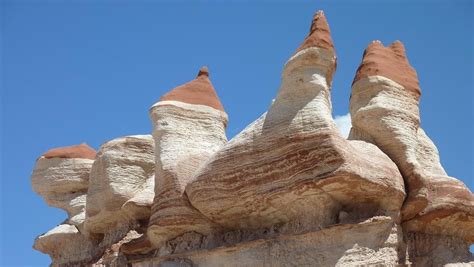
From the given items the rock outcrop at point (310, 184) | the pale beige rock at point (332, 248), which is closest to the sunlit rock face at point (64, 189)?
the rock outcrop at point (310, 184)

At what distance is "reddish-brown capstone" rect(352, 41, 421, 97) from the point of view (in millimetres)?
14578

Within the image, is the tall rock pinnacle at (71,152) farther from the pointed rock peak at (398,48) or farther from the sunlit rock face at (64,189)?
the pointed rock peak at (398,48)

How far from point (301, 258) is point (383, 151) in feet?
7.56

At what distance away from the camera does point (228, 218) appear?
14398 millimetres

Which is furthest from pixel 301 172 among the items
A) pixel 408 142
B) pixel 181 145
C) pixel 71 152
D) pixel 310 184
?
pixel 71 152

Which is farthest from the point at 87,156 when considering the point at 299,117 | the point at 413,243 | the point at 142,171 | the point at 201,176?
the point at 413,243

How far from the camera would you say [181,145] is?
15867 millimetres

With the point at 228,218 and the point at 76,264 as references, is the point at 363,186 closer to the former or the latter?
the point at 228,218

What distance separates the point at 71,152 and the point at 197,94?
4.61 meters

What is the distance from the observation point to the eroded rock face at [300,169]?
12750 mm

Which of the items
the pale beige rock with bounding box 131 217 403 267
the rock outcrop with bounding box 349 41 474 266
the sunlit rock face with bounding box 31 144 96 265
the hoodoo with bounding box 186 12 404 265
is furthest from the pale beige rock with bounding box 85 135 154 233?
the rock outcrop with bounding box 349 41 474 266

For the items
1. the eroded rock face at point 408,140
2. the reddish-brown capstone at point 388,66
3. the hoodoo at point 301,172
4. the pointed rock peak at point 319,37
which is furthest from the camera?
the reddish-brown capstone at point 388,66

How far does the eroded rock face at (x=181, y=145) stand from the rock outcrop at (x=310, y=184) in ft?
0.08

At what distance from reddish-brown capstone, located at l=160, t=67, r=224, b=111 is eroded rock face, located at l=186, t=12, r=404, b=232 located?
2.61 metres
